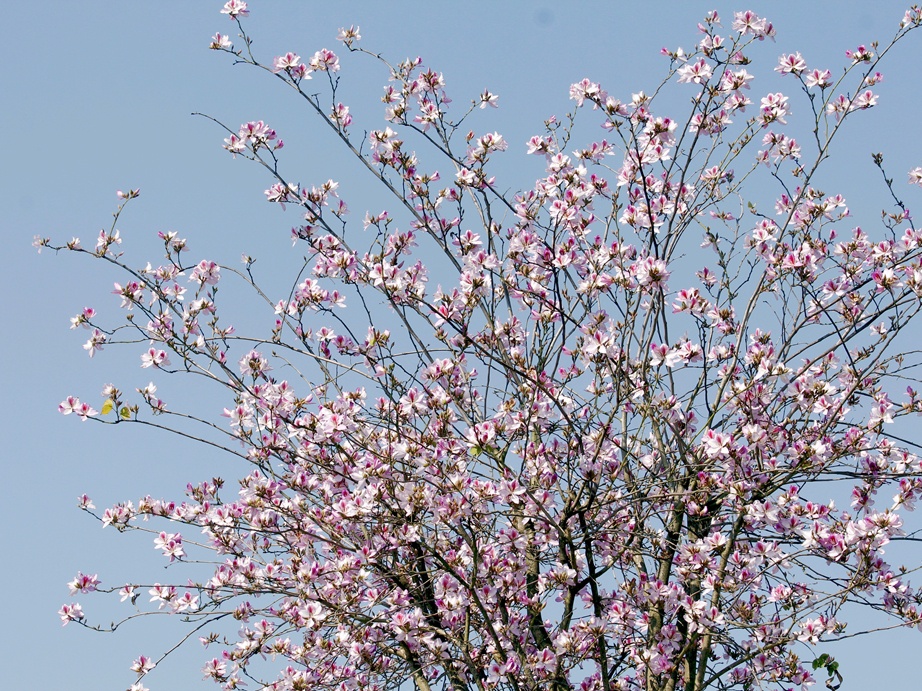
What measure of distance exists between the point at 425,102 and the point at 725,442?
9.69ft

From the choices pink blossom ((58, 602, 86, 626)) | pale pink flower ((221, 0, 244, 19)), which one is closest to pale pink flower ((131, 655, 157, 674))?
pink blossom ((58, 602, 86, 626))

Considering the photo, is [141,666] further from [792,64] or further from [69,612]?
[792,64]

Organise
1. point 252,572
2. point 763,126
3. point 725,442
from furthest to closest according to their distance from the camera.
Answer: point 763,126
point 252,572
point 725,442

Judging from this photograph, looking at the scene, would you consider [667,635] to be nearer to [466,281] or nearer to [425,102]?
[466,281]

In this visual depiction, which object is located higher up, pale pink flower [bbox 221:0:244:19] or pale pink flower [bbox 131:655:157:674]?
pale pink flower [bbox 221:0:244:19]

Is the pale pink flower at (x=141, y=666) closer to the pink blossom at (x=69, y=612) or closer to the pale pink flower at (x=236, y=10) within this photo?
the pink blossom at (x=69, y=612)

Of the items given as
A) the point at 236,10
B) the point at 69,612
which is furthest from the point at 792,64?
the point at 69,612

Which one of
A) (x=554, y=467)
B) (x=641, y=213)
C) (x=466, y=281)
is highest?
(x=641, y=213)

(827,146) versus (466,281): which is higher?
(827,146)

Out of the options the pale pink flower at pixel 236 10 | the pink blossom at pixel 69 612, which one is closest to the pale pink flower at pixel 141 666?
the pink blossom at pixel 69 612

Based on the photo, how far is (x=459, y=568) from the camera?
6348mm

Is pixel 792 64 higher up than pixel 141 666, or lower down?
higher up

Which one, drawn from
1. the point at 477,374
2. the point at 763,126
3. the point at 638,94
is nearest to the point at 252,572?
the point at 477,374

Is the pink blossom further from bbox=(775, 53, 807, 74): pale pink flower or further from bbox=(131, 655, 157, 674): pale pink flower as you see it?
bbox=(775, 53, 807, 74): pale pink flower
